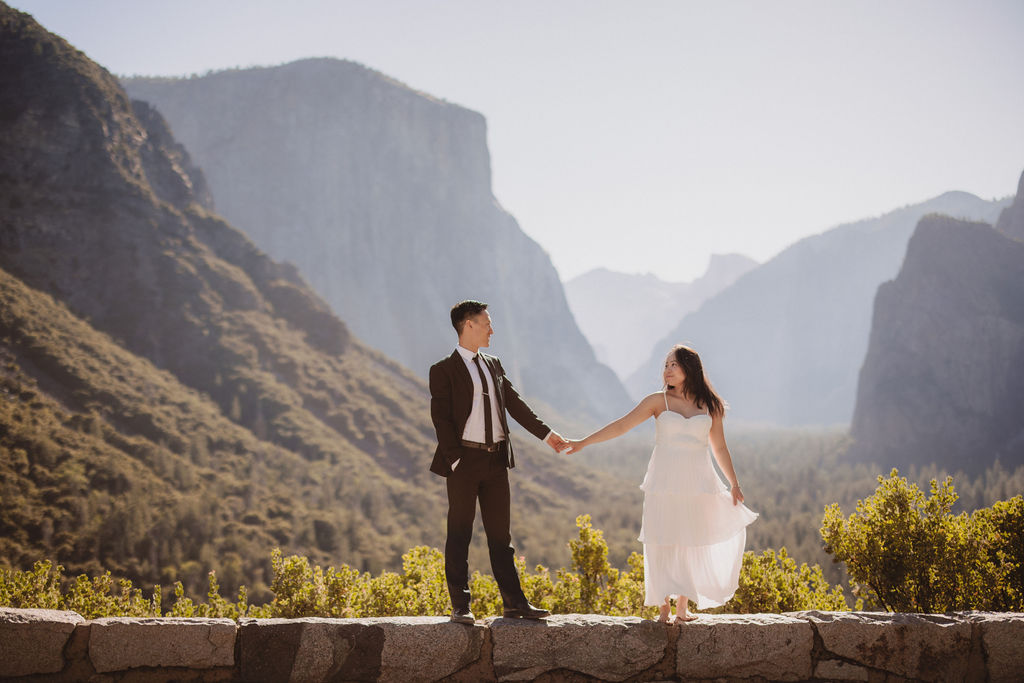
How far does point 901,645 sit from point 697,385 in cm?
255

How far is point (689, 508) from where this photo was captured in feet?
18.2

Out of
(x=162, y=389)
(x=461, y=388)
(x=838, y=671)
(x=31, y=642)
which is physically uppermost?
(x=162, y=389)

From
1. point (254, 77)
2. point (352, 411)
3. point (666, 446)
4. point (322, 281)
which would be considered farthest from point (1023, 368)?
point (254, 77)

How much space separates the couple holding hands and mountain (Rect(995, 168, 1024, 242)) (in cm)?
11819

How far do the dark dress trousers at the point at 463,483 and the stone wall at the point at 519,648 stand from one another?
36 centimetres

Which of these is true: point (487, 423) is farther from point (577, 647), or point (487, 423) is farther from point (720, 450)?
point (720, 450)

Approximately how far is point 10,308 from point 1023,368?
117549 millimetres

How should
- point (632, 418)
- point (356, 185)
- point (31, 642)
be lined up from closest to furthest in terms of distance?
point (31, 642) < point (632, 418) < point (356, 185)

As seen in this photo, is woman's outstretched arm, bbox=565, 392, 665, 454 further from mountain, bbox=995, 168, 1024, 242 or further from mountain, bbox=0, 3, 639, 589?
mountain, bbox=995, 168, 1024, 242

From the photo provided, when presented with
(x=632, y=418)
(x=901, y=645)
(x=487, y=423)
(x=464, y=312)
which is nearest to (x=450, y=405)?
(x=487, y=423)

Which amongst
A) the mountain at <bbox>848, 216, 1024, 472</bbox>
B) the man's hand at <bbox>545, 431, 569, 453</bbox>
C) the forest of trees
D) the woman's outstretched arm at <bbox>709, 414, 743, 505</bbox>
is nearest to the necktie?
the man's hand at <bbox>545, 431, 569, 453</bbox>

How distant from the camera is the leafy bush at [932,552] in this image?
288 inches

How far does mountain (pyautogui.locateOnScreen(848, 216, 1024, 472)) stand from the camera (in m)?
98.4

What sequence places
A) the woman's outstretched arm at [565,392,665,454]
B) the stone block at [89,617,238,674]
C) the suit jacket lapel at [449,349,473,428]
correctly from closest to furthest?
1. the stone block at [89,617,238,674]
2. the suit jacket lapel at [449,349,473,428]
3. the woman's outstretched arm at [565,392,665,454]
